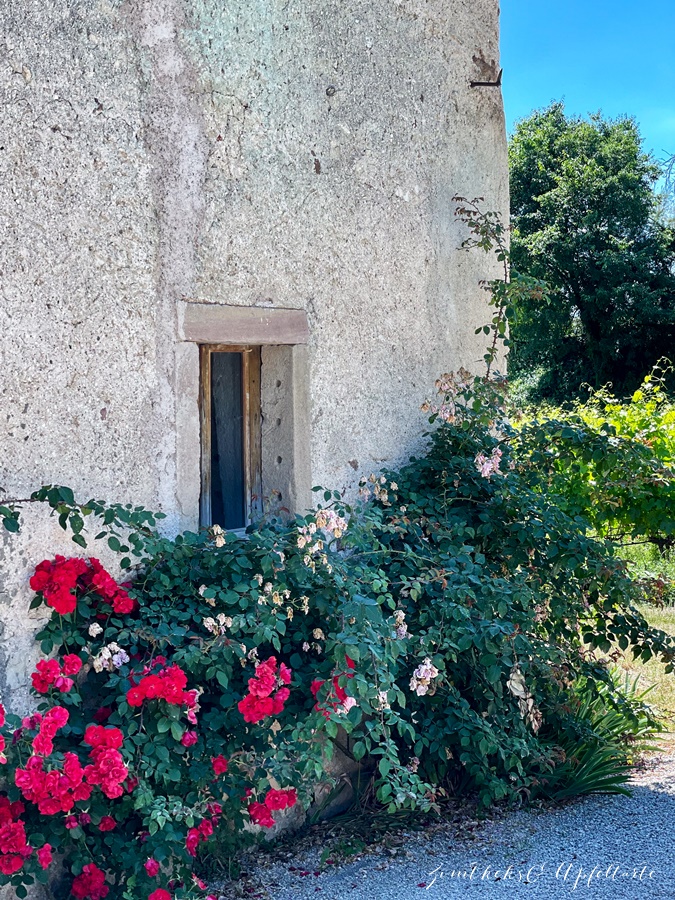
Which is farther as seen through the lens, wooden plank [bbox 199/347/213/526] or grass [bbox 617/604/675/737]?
grass [bbox 617/604/675/737]

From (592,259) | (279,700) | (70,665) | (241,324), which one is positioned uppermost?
(592,259)

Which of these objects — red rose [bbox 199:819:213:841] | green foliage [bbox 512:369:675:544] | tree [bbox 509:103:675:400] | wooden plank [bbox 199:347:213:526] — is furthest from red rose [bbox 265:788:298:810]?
tree [bbox 509:103:675:400]

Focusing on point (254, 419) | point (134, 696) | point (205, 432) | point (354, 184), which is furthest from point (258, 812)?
point (354, 184)

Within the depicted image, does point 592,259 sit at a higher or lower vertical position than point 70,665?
higher

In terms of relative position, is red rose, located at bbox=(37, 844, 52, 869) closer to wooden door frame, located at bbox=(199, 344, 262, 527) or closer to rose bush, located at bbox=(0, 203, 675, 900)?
rose bush, located at bbox=(0, 203, 675, 900)

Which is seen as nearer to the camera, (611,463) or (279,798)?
(279,798)

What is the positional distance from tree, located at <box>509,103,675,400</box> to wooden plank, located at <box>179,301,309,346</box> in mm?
20217

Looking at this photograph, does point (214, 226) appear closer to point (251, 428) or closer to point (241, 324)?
point (241, 324)

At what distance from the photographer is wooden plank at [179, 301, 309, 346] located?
3812 mm

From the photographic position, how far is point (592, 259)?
82.0ft

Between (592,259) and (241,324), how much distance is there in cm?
2264

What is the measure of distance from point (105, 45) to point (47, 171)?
0.58 m

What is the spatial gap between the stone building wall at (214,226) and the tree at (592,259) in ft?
63.3

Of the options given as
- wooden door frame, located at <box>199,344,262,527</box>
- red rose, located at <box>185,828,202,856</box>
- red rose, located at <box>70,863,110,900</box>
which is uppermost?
wooden door frame, located at <box>199,344,262,527</box>
